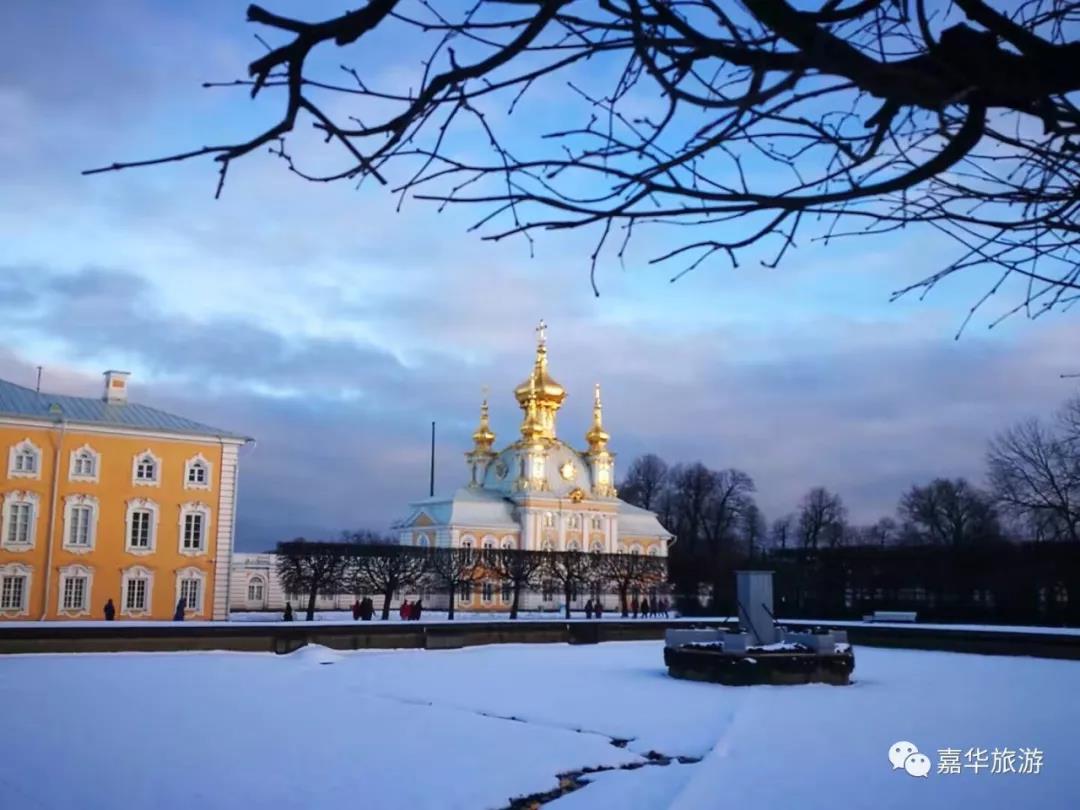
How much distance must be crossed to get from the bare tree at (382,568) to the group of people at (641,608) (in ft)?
23.5

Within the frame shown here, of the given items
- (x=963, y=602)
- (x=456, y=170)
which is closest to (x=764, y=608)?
(x=456, y=170)

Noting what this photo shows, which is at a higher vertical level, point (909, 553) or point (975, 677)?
point (909, 553)

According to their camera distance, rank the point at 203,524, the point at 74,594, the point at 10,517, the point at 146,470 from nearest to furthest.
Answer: the point at 10,517 → the point at 74,594 → the point at 146,470 → the point at 203,524

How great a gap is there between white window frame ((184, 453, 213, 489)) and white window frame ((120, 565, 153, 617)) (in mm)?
2939

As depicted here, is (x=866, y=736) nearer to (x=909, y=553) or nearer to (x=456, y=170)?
(x=456, y=170)

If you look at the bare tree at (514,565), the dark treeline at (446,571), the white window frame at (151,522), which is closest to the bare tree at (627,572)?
the dark treeline at (446,571)

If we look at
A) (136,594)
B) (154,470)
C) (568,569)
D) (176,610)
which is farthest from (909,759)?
(568,569)

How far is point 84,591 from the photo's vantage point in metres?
32.4

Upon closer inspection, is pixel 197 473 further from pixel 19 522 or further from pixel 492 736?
pixel 492 736

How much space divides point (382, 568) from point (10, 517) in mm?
13179

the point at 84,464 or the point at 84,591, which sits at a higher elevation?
the point at 84,464

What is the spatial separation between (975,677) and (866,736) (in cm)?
776

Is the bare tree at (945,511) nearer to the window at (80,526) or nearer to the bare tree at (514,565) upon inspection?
the bare tree at (514,565)

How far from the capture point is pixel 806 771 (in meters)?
9.20
